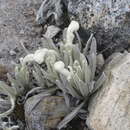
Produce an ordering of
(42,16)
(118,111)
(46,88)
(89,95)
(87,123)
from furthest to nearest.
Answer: (42,16) < (46,88) < (89,95) < (87,123) < (118,111)

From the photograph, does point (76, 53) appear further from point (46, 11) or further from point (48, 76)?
point (46, 11)

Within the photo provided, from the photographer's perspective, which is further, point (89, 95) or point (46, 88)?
point (46, 88)

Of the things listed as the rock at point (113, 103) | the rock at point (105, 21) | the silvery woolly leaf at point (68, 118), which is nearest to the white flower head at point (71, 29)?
the rock at point (105, 21)

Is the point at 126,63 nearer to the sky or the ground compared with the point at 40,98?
nearer to the sky

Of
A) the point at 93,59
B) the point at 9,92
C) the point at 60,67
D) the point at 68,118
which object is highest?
the point at 60,67

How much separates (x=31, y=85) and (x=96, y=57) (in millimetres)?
597

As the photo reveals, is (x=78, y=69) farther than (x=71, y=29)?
→ No

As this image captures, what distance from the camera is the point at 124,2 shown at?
2633mm

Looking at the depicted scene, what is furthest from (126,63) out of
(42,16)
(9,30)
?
(9,30)

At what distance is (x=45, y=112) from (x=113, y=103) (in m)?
0.54

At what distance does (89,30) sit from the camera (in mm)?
2729

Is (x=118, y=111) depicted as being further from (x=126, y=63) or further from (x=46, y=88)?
(x=46, y=88)

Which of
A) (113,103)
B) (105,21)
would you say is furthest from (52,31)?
(113,103)

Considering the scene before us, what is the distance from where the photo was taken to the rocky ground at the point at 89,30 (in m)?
2.18
